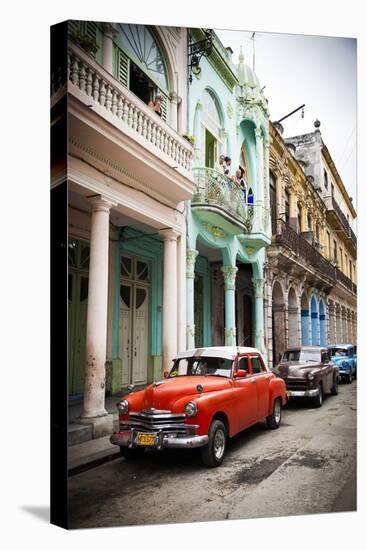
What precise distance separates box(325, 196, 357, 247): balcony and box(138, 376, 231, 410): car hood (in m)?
2.55

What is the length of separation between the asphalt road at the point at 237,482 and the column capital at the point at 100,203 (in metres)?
2.59

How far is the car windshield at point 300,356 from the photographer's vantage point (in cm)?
633

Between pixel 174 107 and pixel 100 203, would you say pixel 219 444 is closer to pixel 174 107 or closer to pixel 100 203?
pixel 100 203

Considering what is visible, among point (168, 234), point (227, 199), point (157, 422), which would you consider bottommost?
point (157, 422)

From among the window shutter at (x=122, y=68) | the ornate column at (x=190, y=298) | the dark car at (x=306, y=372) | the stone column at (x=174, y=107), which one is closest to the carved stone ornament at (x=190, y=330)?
the ornate column at (x=190, y=298)

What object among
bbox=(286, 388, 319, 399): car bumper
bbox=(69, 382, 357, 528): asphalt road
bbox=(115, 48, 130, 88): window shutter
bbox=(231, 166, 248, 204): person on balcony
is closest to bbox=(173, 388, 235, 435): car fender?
bbox=(69, 382, 357, 528): asphalt road

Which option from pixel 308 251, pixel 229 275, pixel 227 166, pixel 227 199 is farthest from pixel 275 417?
pixel 227 166

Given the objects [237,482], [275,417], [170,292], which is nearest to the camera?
[237,482]

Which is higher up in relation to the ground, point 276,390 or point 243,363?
point 243,363

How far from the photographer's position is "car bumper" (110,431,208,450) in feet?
15.1

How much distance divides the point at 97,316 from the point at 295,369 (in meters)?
3.09

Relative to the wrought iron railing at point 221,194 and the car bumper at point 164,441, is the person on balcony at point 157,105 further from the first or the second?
the car bumper at point 164,441

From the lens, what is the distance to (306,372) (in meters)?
6.31

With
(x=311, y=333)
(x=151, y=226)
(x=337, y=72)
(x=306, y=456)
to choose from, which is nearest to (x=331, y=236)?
(x=311, y=333)
